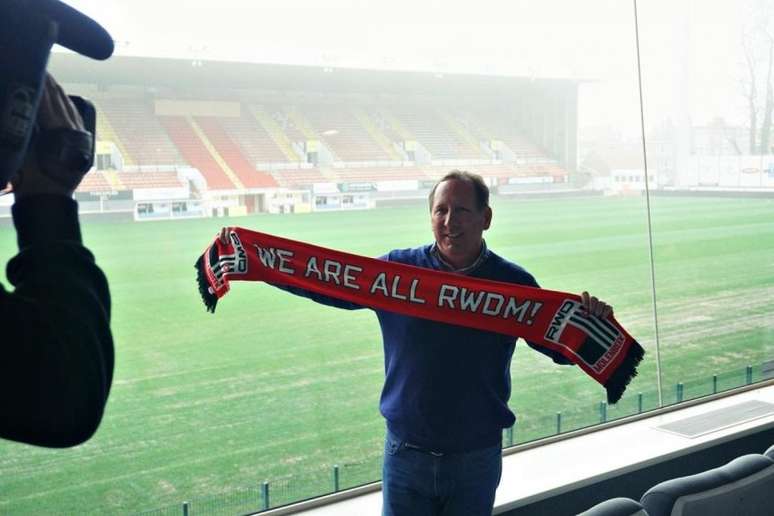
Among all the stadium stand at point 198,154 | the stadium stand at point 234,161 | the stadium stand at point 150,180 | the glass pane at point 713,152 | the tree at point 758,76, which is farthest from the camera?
the tree at point 758,76

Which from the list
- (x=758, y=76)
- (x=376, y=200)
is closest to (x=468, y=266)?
(x=376, y=200)

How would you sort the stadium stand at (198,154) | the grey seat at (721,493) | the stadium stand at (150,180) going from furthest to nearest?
the stadium stand at (198,154) → the stadium stand at (150,180) → the grey seat at (721,493)

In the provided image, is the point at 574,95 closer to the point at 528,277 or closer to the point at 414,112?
the point at 414,112

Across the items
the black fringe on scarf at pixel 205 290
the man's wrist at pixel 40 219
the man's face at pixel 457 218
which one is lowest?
the black fringe on scarf at pixel 205 290

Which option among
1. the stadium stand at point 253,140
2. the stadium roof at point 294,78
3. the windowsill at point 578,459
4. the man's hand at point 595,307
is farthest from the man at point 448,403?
the stadium stand at point 253,140

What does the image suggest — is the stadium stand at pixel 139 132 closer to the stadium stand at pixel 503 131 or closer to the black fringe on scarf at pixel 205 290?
the black fringe on scarf at pixel 205 290

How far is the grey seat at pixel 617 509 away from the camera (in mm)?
1572

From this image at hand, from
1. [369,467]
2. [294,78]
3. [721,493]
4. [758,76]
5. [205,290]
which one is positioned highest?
[294,78]

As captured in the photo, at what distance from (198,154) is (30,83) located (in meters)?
3.95

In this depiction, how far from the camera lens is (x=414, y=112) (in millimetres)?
4973

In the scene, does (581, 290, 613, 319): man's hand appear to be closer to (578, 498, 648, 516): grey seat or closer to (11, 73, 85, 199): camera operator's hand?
(578, 498, 648, 516): grey seat

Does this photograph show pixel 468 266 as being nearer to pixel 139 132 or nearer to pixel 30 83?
pixel 30 83

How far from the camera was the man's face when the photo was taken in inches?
75.6

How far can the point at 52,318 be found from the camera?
0.54 meters
